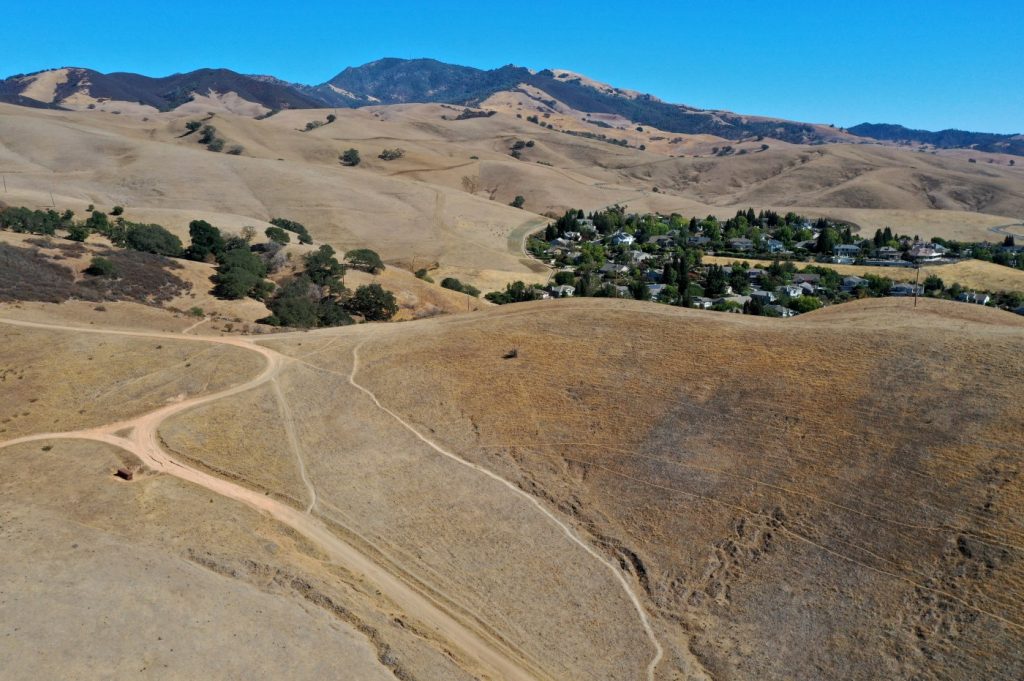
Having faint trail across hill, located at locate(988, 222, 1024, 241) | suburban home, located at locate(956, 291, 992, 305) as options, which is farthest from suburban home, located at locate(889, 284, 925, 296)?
faint trail across hill, located at locate(988, 222, 1024, 241)

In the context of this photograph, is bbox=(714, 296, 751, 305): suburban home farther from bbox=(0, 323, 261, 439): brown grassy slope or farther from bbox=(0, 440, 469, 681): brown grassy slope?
bbox=(0, 440, 469, 681): brown grassy slope

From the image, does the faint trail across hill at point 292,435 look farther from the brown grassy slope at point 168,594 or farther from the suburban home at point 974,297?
the suburban home at point 974,297

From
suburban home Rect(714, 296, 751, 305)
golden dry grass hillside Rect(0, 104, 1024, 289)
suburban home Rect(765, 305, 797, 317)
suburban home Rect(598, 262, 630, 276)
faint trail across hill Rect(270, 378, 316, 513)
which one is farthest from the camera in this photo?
golden dry grass hillside Rect(0, 104, 1024, 289)

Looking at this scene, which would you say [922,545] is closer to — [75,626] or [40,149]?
[75,626]

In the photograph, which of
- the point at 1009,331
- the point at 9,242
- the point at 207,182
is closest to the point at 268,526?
the point at 1009,331

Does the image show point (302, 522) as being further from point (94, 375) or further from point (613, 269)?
point (613, 269)

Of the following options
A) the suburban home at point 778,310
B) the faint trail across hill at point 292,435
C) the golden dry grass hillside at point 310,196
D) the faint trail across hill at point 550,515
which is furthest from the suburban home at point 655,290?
the faint trail across hill at point 292,435
